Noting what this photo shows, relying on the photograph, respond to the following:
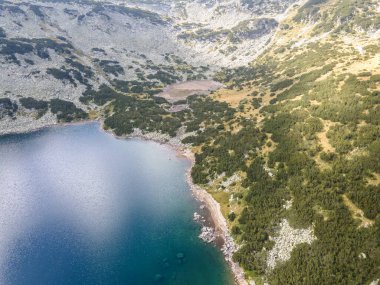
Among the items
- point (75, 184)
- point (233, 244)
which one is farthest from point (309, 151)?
point (75, 184)

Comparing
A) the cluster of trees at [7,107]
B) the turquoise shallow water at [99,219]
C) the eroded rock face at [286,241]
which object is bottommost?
the cluster of trees at [7,107]

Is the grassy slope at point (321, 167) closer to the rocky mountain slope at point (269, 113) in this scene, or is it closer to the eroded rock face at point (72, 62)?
the rocky mountain slope at point (269, 113)

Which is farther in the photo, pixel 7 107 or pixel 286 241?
pixel 7 107

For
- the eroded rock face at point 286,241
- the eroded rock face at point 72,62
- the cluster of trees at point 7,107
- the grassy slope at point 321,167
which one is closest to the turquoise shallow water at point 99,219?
the eroded rock face at point 286,241

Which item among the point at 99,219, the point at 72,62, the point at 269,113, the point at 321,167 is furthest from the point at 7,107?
the point at 321,167

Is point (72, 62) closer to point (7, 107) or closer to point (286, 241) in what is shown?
point (7, 107)

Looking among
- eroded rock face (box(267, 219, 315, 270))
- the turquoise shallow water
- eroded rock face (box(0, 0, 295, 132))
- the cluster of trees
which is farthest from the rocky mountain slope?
the turquoise shallow water

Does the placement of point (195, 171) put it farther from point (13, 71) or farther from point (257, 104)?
point (13, 71)

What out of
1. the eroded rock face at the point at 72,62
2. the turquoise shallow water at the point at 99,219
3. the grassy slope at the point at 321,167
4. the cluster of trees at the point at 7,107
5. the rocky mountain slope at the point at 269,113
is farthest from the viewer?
the eroded rock face at the point at 72,62

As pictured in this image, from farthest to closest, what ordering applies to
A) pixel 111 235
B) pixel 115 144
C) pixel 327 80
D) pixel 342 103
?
1. pixel 115 144
2. pixel 327 80
3. pixel 342 103
4. pixel 111 235
